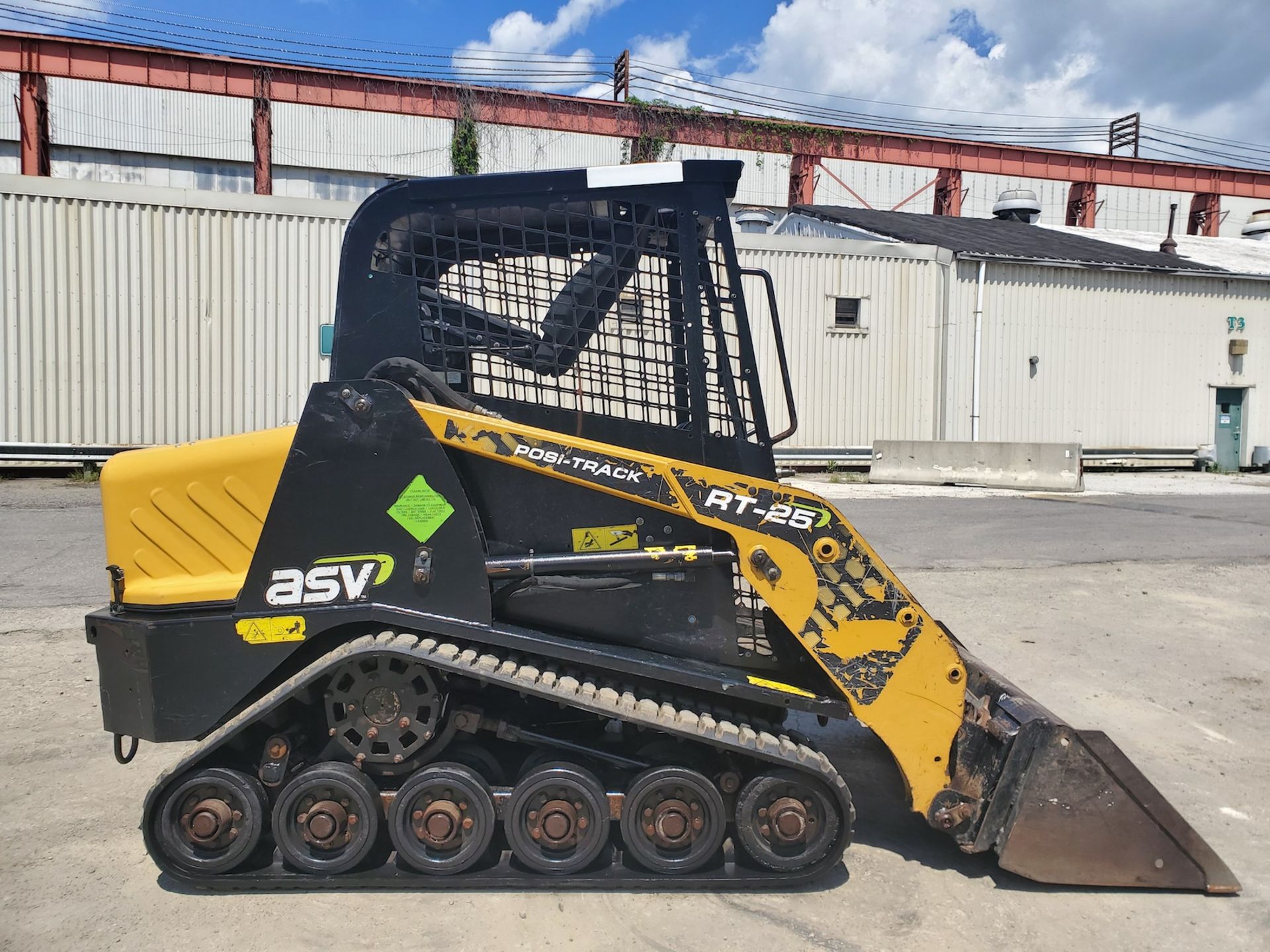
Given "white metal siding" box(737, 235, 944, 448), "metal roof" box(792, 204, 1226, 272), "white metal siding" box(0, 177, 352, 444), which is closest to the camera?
"white metal siding" box(0, 177, 352, 444)

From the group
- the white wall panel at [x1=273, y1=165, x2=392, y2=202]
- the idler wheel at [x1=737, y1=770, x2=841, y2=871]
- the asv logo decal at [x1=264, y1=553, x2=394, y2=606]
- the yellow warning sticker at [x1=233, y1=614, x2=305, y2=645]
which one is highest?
the white wall panel at [x1=273, y1=165, x2=392, y2=202]

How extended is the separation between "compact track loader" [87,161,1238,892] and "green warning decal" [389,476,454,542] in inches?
0.4

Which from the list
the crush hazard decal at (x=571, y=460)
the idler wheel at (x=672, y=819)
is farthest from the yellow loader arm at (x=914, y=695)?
the idler wheel at (x=672, y=819)

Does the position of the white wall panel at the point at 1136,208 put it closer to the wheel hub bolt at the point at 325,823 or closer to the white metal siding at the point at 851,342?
the white metal siding at the point at 851,342

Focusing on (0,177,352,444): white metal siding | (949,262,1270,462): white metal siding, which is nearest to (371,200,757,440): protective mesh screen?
(0,177,352,444): white metal siding

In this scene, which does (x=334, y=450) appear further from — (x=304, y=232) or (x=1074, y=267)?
(x=1074, y=267)

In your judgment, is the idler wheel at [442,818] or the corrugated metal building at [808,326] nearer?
the idler wheel at [442,818]

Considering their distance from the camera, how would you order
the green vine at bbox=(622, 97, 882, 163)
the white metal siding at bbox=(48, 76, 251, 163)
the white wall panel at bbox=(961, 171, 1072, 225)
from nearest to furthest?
the white metal siding at bbox=(48, 76, 251, 163), the green vine at bbox=(622, 97, 882, 163), the white wall panel at bbox=(961, 171, 1072, 225)

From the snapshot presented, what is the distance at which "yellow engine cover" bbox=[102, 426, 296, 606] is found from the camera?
3354mm

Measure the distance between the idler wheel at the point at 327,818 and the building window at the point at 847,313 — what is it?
1699cm

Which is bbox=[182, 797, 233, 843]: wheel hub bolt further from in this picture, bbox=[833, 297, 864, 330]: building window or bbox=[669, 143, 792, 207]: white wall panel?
bbox=[669, 143, 792, 207]: white wall panel

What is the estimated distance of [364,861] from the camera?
11.0 feet

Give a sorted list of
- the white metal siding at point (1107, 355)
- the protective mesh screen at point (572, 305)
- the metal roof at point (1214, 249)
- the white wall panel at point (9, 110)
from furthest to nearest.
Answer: the metal roof at point (1214, 249) < the white wall panel at point (9, 110) < the white metal siding at point (1107, 355) < the protective mesh screen at point (572, 305)

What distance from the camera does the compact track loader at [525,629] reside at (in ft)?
10.9
